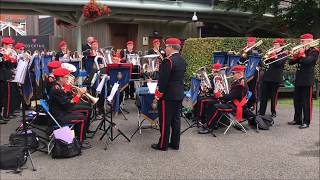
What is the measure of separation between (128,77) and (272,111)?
3973 millimetres

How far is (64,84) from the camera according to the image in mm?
6777

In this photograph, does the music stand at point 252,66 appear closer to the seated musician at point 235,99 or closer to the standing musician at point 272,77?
the standing musician at point 272,77

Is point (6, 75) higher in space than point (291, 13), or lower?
lower

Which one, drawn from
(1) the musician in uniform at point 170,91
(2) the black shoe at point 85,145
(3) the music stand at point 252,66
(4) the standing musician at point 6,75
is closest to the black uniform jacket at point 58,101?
(2) the black shoe at point 85,145

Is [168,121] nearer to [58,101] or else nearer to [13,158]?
[58,101]

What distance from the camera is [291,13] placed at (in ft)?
54.3

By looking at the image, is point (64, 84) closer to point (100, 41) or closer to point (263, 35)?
point (100, 41)

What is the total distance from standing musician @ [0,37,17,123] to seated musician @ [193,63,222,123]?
4387mm

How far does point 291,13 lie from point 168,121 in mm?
11840

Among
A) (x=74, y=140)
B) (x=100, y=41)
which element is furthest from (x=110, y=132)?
(x=100, y=41)

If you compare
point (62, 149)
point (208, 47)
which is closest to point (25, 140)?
point (62, 149)

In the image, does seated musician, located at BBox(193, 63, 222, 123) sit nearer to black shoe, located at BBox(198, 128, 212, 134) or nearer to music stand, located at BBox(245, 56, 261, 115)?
black shoe, located at BBox(198, 128, 212, 134)

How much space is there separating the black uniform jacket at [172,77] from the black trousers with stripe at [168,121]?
0.15 metres

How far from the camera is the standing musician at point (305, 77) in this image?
28.4 feet
